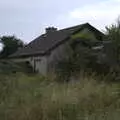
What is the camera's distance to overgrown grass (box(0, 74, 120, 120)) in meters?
7.86

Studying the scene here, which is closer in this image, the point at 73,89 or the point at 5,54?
the point at 73,89

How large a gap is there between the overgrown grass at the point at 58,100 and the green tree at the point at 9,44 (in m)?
45.9

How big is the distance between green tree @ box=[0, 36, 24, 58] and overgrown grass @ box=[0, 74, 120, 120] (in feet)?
151

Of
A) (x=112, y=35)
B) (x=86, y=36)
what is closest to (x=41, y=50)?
(x=86, y=36)

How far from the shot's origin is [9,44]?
58938 mm

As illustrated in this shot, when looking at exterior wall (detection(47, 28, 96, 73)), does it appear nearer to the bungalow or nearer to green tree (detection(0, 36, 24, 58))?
the bungalow

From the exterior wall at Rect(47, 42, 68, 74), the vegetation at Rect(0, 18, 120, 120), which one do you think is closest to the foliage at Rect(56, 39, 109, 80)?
the exterior wall at Rect(47, 42, 68, 74)

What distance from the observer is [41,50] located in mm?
40344

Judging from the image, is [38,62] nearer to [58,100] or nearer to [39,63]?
[39,63]

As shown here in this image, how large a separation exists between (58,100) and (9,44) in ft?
168

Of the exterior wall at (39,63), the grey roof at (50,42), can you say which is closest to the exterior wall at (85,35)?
the grey roof at (50,42)

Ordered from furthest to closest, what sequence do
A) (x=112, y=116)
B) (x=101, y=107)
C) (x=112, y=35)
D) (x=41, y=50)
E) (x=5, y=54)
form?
(x=5, y=54)
(x=41, y=50)
(x=112, y=35)
(x=101, y=107)
(x=112, y=116)

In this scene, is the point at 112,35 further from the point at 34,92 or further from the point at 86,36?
the point at 34,92

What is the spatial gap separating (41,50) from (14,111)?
32367 mm
